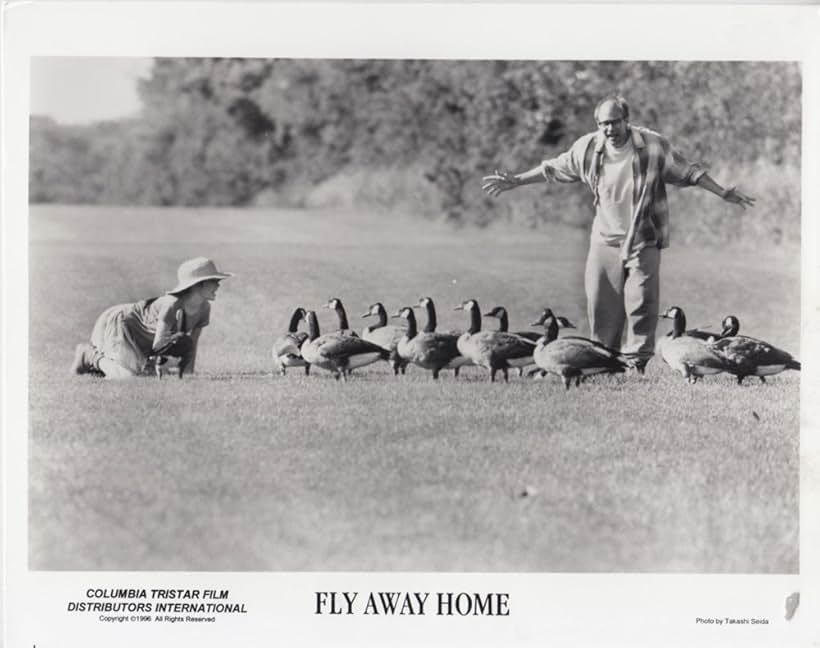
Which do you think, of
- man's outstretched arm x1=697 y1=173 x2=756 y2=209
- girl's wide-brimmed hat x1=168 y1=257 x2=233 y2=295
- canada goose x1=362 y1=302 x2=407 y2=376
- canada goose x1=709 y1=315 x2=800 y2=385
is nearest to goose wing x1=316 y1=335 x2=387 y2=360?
canada goose x1=362 y1=302 x2=407 y2=376

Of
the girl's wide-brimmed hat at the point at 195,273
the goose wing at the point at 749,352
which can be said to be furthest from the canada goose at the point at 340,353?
the goose wing at the point at 749,352

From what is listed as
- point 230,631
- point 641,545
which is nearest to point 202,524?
point 230,631

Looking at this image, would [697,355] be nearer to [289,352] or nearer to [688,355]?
[688,355]

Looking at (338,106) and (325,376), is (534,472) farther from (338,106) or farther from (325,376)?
(338,106)

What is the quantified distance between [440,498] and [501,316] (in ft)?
5.37

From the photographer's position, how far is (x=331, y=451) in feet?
26.8

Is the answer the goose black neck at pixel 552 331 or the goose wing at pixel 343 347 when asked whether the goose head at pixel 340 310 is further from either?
the goose black neck at pixel 552 331

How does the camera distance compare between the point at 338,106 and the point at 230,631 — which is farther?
the point at 338,106

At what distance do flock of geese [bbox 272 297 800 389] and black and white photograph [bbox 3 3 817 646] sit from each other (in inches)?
1.0

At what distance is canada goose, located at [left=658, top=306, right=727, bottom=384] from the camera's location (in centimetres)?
880

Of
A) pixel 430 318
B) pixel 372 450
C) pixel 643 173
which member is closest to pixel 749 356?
pixel 643 173

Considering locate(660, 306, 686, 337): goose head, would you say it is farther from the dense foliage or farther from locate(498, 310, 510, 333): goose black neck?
locate(498, 310, 510, 333): goose black neck

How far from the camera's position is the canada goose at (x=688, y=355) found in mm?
8805

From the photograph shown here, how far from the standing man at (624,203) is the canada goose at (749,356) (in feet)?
1.78
